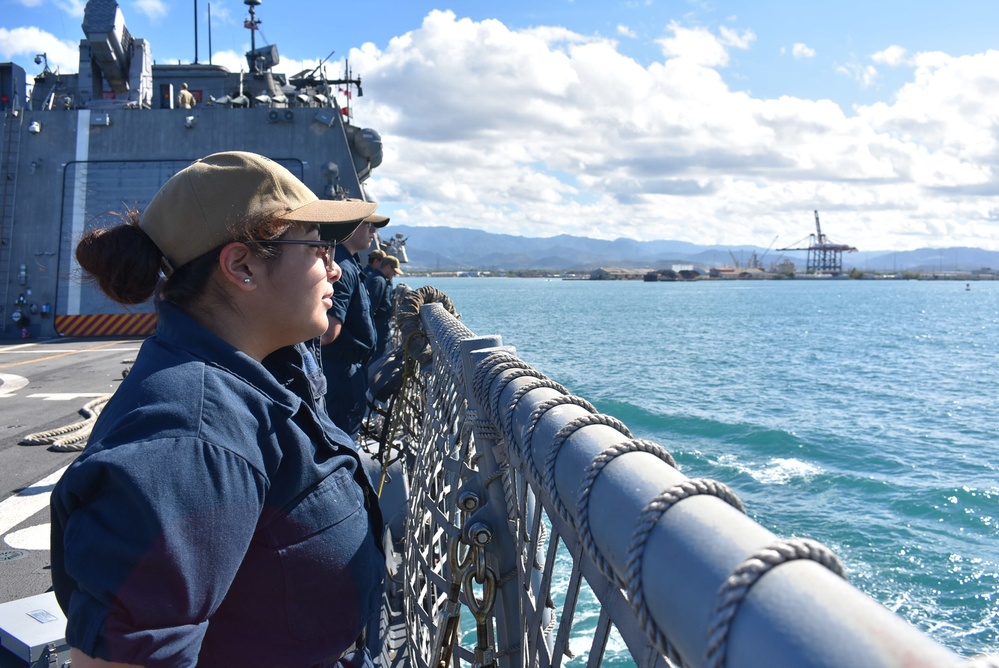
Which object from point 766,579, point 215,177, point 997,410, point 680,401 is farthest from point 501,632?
point 997,410

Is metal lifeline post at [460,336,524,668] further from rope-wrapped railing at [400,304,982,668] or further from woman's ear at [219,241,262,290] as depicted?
woman's ear at [219,241,262,290]

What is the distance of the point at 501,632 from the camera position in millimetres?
2291

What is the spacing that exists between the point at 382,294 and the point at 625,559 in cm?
685

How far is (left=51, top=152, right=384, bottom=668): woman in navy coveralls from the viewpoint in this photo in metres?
1.13

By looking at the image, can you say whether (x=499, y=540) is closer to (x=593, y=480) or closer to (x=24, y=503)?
(x=593, y=480)

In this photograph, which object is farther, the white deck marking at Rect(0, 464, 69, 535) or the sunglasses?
the white deck marking at Rect(0, 464, 69, 535)

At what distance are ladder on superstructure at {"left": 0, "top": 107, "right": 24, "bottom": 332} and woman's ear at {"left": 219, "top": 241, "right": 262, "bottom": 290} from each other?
18565 mm

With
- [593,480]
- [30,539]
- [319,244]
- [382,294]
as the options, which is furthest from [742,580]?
[382,294]

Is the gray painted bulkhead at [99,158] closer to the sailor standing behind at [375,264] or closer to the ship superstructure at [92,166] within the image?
the ship superstructure at [92,166]

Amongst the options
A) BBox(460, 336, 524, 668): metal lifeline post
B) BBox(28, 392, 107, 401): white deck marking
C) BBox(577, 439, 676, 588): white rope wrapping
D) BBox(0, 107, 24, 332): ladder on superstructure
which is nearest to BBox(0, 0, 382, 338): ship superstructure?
BBox(0, 107, 24, 332): ladder on superstructure

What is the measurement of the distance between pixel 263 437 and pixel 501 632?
126 cm

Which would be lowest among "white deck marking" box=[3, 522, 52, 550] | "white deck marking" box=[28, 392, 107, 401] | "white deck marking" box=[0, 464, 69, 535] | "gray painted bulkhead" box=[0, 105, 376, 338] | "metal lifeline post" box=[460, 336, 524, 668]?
"white deck marking" box=[0, 464, 69, 535]

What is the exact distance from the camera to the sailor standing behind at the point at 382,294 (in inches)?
300

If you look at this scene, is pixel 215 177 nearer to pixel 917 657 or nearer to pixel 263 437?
pixel 263 437
